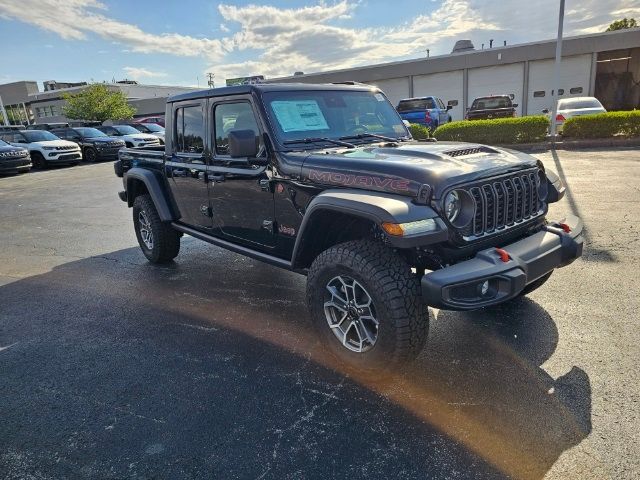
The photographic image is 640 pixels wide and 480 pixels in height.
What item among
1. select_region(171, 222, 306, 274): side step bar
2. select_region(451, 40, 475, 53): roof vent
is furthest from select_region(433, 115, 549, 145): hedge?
select_region(451, 40, 475, 53): roof vent

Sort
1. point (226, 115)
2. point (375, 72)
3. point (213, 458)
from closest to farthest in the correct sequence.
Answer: point (213, 458) < point (226, 115) < point (375, 72)

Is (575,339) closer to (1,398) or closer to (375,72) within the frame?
(1,398)

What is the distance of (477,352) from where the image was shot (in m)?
3.33

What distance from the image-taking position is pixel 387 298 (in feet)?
8.84

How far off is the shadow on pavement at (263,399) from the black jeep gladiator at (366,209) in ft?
1.31

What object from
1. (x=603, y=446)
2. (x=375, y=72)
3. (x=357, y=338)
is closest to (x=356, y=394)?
(x=357, y=338)

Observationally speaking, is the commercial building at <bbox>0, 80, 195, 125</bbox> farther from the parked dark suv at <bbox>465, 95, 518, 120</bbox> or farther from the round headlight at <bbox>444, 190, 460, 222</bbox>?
the round headlight at <bbox>444, 190, 460, 222</bbox>

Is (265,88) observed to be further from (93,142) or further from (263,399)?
(93,142)

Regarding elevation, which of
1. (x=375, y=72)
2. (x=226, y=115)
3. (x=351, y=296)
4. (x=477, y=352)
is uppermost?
(x=375, y=72)

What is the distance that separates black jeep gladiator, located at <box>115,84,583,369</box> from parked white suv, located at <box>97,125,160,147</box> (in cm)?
1680

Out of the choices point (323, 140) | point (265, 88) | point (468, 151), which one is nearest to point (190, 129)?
point (265, 88)

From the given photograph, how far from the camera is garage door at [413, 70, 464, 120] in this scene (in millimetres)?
28781

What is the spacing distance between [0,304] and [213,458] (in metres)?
3.72

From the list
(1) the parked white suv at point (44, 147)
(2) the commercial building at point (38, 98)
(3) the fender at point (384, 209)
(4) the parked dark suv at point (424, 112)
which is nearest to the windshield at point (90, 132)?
(1) the parked white suv at point (44, 147)
